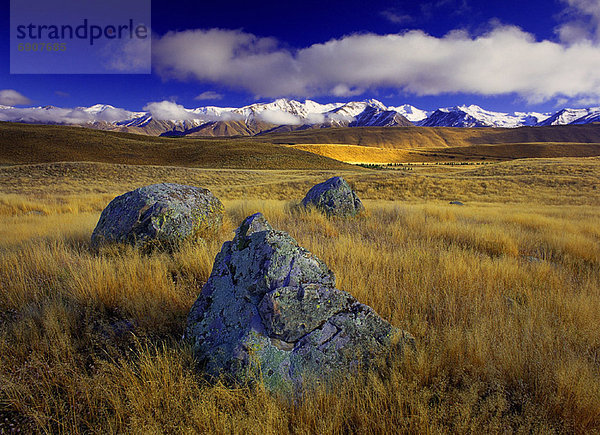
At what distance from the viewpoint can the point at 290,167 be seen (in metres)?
48.4

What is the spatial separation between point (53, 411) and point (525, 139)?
194 metres

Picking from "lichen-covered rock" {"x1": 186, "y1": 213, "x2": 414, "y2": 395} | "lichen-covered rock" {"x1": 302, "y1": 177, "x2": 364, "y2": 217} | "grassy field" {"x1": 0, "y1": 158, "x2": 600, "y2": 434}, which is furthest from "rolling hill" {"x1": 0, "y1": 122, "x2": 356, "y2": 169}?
"lichen-covered rock" {"x1": 186, "y1": 213, "x2": 414, "y2": 395}

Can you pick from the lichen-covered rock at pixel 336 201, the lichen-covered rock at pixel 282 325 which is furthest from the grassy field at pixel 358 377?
the lichen-covered rock at pixel 336 201

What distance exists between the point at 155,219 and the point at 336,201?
5.99 m

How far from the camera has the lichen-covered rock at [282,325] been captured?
1880mm

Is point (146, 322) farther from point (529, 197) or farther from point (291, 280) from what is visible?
point (529, 197)

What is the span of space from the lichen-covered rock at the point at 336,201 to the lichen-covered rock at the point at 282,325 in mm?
6712

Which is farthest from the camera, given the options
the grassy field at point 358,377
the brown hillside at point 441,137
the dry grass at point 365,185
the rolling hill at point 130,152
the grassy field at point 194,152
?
the brown hillside at point 441,137

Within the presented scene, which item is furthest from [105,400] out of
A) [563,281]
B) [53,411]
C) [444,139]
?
[444,139]

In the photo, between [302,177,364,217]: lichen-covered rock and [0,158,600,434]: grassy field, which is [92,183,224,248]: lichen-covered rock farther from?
[302,177,364,217]: lichen-covered rock

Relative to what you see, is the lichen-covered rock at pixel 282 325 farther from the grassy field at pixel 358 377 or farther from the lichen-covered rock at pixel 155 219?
the lichen-covered rock at pixel 155 219

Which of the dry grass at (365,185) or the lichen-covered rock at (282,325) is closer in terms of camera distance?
the lichen-covered rock at (282,325)

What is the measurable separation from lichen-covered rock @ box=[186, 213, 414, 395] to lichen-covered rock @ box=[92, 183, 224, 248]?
2882 mm

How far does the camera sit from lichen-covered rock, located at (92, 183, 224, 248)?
4.72m
